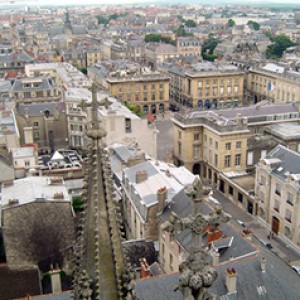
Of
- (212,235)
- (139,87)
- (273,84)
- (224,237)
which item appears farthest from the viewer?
(273,84)

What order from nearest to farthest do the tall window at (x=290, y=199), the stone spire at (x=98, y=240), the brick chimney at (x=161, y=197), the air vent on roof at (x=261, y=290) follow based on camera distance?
the stone spire at (x=98, y=240)
the air vent on roof at (x=261, y=290)
the brick chimney at (x=161, y=197)
the tall window at (x=290, y=199)

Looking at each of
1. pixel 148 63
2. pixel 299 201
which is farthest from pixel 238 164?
pixel 148 63

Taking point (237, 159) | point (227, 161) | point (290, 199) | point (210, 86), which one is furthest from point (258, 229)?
point (210, 86)

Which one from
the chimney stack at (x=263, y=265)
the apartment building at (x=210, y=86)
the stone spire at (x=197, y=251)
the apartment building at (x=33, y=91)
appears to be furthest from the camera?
the apartment building at (x=210, y=86)

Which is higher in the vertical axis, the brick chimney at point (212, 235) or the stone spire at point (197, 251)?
the stone spire at point (197, 251)

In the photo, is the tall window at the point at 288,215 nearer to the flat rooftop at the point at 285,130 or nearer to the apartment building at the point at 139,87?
the flat rooftop at the point at 285,130

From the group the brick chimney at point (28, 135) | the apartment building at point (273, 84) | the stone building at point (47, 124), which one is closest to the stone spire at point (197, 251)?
the brick chimney at point (28, 135)

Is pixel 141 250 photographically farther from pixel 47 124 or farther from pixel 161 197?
pixel 47 124
